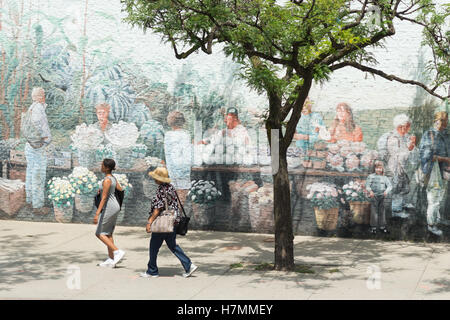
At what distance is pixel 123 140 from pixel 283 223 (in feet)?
15.7

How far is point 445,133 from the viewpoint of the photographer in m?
12.1

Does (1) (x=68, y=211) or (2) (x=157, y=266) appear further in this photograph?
(1) (x=68, y=211)

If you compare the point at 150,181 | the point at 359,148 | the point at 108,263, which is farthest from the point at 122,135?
the point at 359,148

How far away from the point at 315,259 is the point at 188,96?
421 cm

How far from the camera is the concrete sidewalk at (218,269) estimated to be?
8.78m

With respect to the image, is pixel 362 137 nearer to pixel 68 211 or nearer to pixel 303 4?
pixel 303 4

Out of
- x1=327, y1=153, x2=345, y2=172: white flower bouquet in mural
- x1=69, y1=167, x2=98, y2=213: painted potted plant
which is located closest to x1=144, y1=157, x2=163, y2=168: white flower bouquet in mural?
x1=69, y1=167, x2=98, y2=213: painted potted plant

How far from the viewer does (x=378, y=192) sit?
12.4m

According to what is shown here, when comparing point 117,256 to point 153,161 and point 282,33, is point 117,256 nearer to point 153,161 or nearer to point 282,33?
point 153,161

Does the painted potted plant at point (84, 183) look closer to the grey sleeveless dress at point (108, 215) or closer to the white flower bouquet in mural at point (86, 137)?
the white flower bouquet in mural at point (86, 137)

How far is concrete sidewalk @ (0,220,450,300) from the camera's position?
346 inches

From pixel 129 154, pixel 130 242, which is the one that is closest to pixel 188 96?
pixel 129 154

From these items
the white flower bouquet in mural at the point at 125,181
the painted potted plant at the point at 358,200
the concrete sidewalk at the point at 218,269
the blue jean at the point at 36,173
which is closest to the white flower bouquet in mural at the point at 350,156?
the painted potted plant at the point at 358,200

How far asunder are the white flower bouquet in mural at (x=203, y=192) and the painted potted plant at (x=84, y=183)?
2.02 meters
